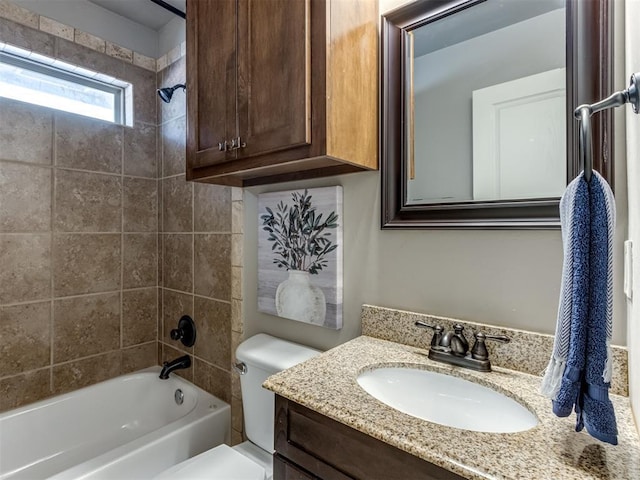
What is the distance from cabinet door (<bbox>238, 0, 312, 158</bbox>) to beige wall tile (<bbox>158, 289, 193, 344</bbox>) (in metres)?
1.21


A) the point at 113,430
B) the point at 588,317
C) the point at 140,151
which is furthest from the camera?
the point at 140,151

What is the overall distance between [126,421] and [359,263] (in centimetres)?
174

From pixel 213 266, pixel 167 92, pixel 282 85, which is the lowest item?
pixel 213 266

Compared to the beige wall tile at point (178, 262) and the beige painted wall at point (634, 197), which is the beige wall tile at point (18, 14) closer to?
the beige wall tile at point (178, 262)

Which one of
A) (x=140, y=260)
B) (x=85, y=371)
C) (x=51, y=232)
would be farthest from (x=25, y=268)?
(x=85, y=371)

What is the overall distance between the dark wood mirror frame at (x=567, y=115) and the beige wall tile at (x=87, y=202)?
5.53 ft

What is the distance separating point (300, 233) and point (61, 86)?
5.61ft

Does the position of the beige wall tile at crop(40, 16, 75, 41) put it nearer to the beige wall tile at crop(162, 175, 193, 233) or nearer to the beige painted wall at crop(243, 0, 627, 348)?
the beige wall tile at crop(162, 175, 193, 233)

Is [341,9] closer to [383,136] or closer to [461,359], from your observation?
[383,136]

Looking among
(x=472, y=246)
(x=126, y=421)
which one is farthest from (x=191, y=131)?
(x=126, y=421)

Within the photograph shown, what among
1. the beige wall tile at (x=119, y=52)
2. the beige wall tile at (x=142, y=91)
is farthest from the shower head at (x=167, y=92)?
the beige wall tile at (x=119, y=52)

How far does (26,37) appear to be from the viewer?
1.73 metres

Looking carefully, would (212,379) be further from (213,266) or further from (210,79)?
(210,79)

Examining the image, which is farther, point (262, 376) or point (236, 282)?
point (236, 282)
